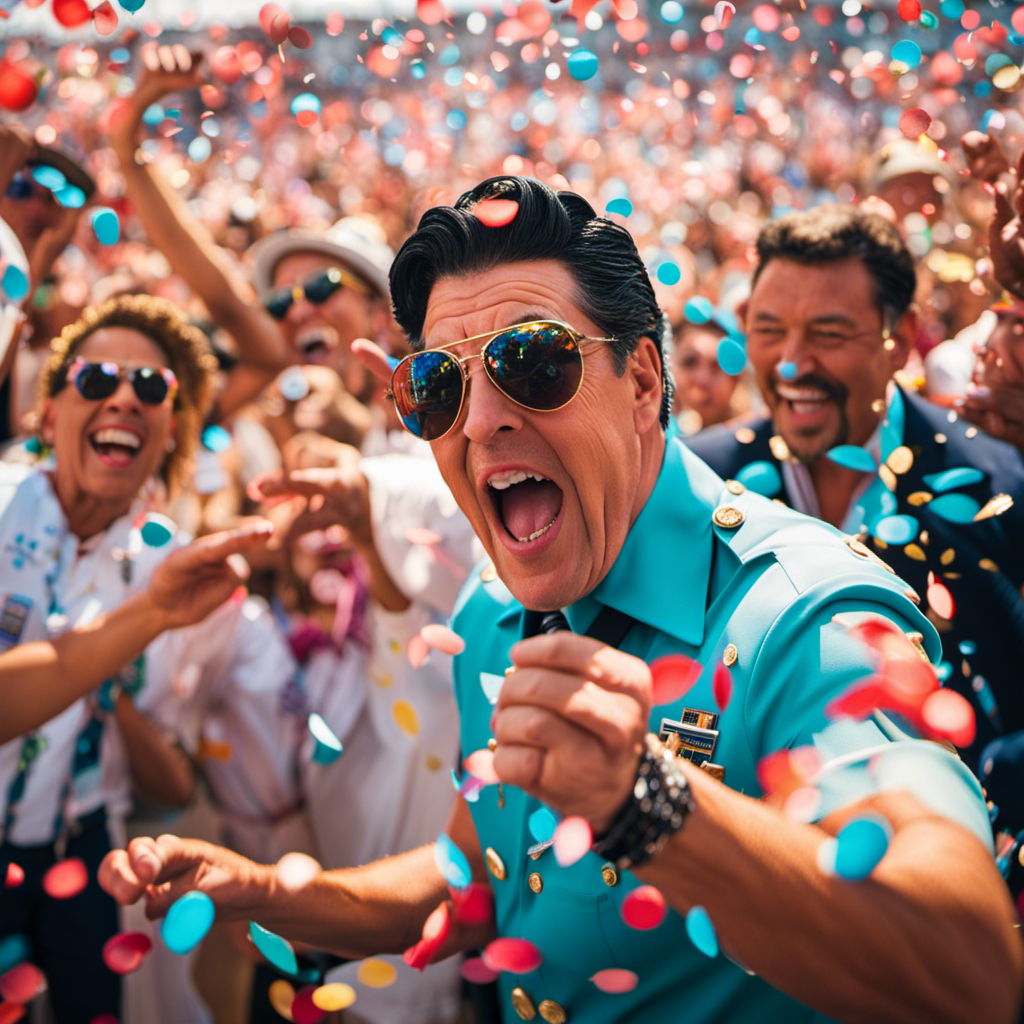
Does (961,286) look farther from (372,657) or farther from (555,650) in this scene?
(555,650)

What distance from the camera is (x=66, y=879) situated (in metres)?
2.98

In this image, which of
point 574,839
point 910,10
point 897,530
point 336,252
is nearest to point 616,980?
point 574,839

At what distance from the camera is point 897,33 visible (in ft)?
33.0

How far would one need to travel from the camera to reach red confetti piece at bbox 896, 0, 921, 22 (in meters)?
2.56

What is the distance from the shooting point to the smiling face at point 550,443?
1.70 metres

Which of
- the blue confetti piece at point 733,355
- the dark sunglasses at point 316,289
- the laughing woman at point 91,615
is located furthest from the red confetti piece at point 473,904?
the dark sunglasses at point 316,289

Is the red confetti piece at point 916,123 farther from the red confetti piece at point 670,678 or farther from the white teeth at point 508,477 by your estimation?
the red confetti piece at point 670,678

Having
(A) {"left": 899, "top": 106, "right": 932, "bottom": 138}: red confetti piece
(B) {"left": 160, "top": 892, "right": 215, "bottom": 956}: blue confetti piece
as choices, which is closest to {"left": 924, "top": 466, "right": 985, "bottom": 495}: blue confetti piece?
(A) {"left": 899, "top": 106, "right": 932, "bottom": 138}: red confetti piece

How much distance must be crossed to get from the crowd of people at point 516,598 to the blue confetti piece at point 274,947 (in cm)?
1

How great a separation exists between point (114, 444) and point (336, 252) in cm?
208

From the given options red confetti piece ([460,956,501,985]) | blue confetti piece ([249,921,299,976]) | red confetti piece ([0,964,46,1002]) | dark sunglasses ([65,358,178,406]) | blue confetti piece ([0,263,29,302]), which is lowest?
red confetti piece ([0,964,46,1002])

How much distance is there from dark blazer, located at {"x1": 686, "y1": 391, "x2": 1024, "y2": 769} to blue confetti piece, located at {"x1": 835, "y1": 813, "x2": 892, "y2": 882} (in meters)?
1.49

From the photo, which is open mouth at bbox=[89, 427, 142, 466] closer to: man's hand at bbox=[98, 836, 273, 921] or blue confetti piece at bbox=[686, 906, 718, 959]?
man's hand at bbox=[98, 836, 273, 921]

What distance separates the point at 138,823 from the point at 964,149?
142 inches
